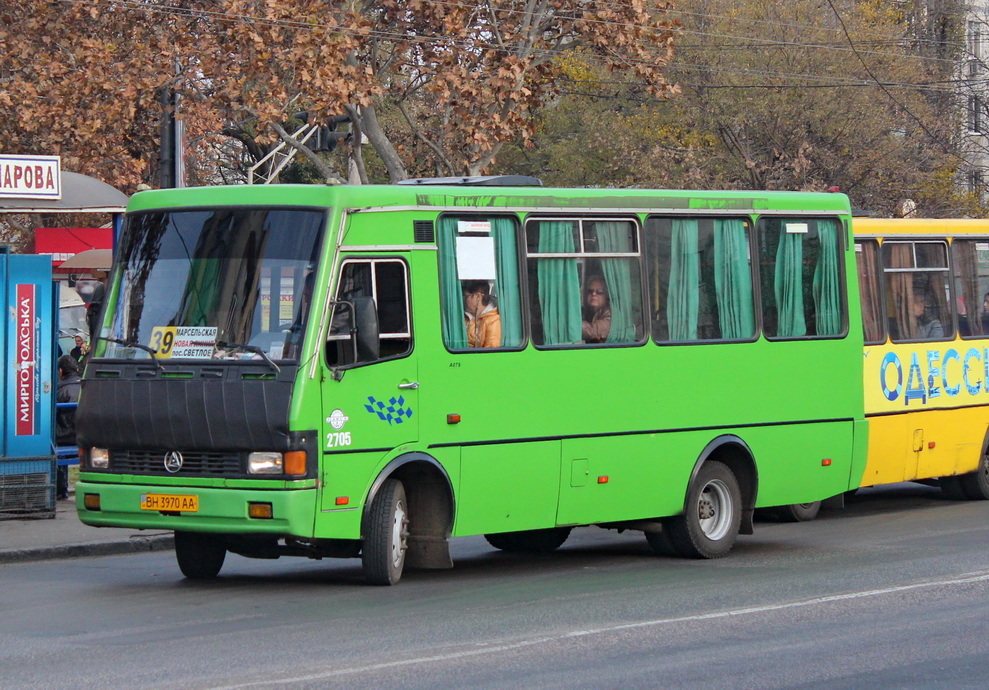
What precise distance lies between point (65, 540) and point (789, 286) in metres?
6.54

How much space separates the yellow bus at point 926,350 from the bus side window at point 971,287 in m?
0.01

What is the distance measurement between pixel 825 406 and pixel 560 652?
5.92 metres

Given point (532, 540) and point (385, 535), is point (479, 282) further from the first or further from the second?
point (532, 540)

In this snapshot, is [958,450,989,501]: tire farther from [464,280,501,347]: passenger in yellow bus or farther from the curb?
the curb

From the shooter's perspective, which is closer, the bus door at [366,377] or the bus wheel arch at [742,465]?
the bus door at [366,377]

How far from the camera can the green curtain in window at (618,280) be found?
11.9 meters

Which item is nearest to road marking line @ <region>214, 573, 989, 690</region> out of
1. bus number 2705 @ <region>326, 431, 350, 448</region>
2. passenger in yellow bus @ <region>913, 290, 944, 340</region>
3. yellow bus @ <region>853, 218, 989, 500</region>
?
bus number 2705 @ <region>326, 431, 350, 448</region>

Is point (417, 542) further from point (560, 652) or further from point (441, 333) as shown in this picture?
point (560, 652)

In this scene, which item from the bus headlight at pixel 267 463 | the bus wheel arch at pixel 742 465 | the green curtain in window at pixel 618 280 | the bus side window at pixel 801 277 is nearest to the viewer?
the bus headlight at pixel 267 463

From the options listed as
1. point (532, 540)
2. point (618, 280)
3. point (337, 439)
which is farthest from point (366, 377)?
point (532, 540)

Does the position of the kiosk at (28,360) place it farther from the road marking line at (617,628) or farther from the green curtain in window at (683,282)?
the road marking line at (617,628)

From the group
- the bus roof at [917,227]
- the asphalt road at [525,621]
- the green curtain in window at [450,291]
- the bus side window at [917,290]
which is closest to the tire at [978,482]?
the bus side window at [917,290]

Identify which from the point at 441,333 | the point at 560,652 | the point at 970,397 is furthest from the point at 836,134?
the point at 560,652

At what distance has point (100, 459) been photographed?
10.5 m
